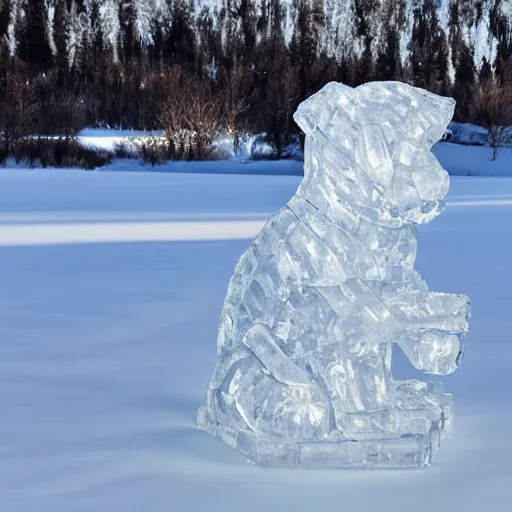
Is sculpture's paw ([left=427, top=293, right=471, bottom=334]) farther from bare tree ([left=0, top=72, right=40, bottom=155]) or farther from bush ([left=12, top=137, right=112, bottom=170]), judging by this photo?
bare tree ([left=0, top=72, right=40, bottom=155])

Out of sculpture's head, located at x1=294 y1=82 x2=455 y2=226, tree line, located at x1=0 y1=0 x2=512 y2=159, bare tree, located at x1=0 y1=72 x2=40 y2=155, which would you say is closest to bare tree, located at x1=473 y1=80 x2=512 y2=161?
tree line, located at x1=0 y1=0 x2=512 y2=159

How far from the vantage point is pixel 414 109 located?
2789mm

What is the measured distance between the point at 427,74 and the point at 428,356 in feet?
159

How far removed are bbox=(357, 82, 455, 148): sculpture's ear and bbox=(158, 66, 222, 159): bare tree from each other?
123 feet

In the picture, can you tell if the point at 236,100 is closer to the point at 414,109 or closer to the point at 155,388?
the point at 155,388

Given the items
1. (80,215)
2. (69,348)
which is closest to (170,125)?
(80,215)

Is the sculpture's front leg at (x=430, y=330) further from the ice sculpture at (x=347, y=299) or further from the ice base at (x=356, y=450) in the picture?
the ice base at (x=356, y=450)

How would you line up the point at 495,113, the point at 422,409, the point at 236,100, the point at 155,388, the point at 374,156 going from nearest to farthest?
the point at 374,156, the point at 422,409, the point at 155,388, the point at 495,113, the point at 236,100

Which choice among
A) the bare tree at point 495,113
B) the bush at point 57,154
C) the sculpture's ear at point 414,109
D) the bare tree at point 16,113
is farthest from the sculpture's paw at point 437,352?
the bare tree at point 495,113

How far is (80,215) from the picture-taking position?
1314 cm

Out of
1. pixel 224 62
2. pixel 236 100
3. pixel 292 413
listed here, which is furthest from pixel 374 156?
pixel 224 62

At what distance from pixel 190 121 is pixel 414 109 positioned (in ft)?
131

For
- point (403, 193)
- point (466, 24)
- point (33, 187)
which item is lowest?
point (33, 187)

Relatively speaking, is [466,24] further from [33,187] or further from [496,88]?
[33,187]
